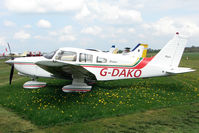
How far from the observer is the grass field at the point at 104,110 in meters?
4.21

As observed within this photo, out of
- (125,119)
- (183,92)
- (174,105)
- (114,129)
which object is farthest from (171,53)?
(114,129)

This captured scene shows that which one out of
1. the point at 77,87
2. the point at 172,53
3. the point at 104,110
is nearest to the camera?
the point at 104,110

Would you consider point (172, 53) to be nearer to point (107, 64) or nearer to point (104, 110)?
point (107, 64)

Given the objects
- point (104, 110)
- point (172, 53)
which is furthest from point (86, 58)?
point (172, 53)

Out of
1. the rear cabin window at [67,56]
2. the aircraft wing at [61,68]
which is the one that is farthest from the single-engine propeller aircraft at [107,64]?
the aircraft wing at [61,68]

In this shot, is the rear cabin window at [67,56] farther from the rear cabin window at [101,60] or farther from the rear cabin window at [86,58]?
the rear cabin window at [101,60]

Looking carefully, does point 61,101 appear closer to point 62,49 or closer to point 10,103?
point 10,103

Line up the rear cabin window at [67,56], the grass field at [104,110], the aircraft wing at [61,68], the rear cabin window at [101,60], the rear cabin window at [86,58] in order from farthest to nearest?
1. the rear cabin window at [101,60]
2. the rear cabin window at [86,58]
3. the rear cabin window at [67,56]
4. the aircraft wing at [61,68]
5. the grass field at [104,110]

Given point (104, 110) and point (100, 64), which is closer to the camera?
point (104, 110)

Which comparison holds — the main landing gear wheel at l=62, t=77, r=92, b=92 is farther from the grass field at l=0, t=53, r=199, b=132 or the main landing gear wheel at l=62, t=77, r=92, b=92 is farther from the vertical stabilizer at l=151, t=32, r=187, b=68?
the vertical stabilizer at l=151, t=32, r=187, b=68

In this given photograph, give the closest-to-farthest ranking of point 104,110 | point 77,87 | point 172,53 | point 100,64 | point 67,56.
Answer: point 104,110 → point 67,56 → point 77,87 → point 100,64 → point 172,53

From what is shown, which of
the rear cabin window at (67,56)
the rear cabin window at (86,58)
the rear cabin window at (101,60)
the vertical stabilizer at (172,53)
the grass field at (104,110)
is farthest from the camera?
the vertical stabilizer at (172,53)

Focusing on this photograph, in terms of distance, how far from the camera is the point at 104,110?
5.17 metres

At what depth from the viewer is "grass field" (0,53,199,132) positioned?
4.21 meters
